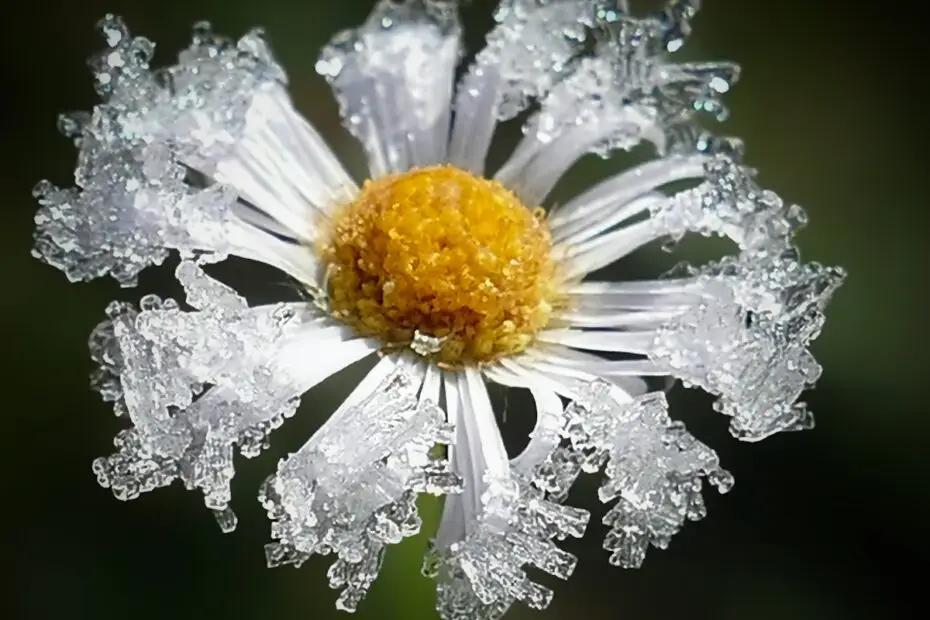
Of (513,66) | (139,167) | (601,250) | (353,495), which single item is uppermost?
(513,66)

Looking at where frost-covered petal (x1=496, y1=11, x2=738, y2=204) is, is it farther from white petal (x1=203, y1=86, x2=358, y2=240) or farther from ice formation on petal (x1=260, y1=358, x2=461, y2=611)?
ice formation on petal (x1=260, y1=358, x2=461, y2=611)

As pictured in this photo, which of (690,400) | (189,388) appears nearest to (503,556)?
(189,388)

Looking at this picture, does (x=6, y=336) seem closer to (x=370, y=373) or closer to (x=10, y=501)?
(x=10, y=501)

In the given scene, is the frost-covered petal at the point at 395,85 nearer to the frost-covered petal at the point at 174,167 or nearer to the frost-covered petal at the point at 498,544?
the frost-covered petal at the point at 174,167

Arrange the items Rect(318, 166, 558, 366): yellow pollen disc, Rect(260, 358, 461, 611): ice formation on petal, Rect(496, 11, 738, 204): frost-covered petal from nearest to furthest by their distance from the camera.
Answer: Rect(260, 358, 461, 611): ice formation on petal < Rect(318, 166, 558, 366): yellow pollen disc < Rect(496, 11, 738, 204): frost-covered petal

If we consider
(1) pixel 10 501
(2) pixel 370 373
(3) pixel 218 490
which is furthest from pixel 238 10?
(3) pixel 218 490

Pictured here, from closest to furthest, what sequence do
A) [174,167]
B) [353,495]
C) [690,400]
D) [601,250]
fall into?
1. [353,495]
2. [174,167]
3. [601,250]
4. [690,400]

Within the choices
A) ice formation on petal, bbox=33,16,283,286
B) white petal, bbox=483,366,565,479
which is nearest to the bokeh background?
white petal, bbox=483,366,565,479

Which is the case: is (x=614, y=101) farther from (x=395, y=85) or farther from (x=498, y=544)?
(x=498, y=544)
